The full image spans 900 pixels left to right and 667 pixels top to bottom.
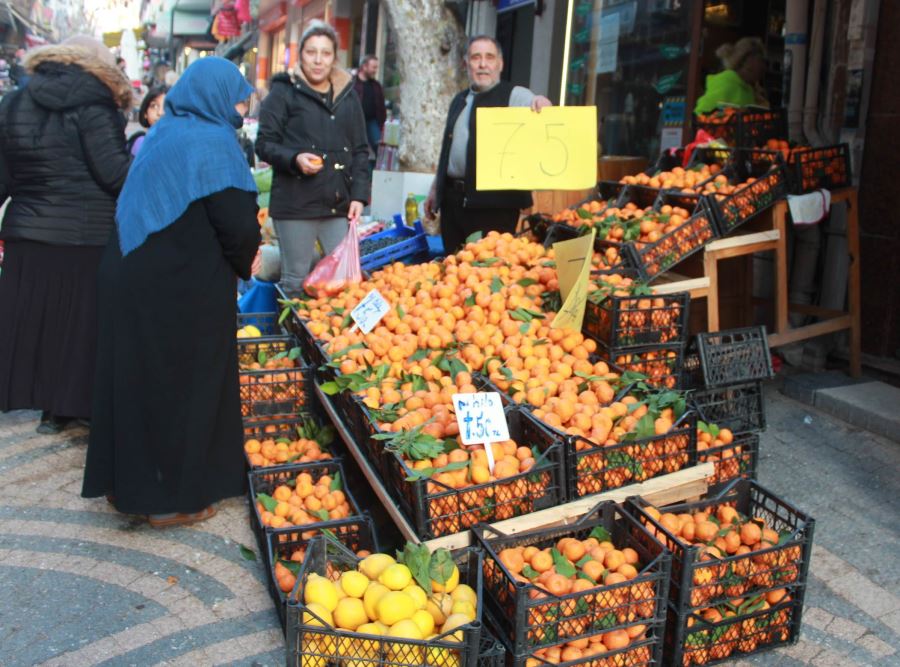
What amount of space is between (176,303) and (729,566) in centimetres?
233

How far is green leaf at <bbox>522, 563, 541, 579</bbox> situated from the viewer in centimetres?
290

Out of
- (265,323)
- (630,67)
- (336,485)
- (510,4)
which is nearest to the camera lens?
(336,485)

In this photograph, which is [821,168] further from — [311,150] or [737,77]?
[311,150]

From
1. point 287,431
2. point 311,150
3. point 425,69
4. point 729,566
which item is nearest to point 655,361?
point 729,566

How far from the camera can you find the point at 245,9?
93.2ft

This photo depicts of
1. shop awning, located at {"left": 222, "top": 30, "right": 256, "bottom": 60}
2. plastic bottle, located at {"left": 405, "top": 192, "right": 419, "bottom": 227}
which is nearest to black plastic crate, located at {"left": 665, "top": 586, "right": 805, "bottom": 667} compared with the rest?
plastic bottle, located at {"left": 405, "top": 192, "right": 419, "bottom": 227}

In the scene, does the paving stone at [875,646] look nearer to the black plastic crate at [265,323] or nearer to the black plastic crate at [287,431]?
the black plastic crate at [287,431]

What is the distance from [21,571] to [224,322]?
1.27 meters

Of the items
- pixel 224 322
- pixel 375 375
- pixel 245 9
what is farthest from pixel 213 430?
pixel 245 9

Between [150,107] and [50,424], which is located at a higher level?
[150,107]

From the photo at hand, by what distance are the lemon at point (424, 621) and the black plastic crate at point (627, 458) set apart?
83 cm

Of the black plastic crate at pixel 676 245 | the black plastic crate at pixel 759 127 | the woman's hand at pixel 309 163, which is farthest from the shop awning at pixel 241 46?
the black plastic crate at pixel 676 245

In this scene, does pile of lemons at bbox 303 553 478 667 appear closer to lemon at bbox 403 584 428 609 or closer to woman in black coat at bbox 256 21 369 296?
lemon at bbox 403 584 428 609

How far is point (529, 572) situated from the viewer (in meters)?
2.90
